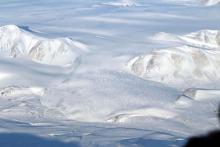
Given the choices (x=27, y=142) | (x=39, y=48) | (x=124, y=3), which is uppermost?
(x=124, y=3)

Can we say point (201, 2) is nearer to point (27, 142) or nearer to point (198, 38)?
point (198, 38)

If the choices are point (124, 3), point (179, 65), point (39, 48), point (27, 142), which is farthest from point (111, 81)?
point (124, 3)

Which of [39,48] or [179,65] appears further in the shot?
[39,48]

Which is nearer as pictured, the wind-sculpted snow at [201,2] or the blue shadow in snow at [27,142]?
the blue shadow in snow at [27,142]

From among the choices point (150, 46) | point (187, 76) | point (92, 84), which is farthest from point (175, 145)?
point (150, 46)

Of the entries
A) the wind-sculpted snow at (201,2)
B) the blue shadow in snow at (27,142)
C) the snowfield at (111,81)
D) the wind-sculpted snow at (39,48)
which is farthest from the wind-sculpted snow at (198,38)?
the wind-sculpted snow at (201,2)

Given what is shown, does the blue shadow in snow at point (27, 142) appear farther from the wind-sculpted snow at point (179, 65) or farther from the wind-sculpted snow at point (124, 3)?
the wind-sculpted snow at point (124, 3)
